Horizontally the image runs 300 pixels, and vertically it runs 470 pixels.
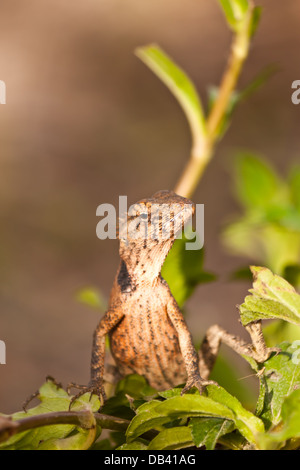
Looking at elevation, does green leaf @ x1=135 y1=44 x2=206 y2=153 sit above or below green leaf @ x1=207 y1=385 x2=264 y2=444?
above

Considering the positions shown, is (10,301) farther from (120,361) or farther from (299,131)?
(120,361)

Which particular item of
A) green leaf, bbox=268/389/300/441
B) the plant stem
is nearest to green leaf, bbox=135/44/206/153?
the plant stem

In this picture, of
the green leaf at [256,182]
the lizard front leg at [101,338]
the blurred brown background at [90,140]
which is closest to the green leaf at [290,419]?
the lizard front leg at [101,338]

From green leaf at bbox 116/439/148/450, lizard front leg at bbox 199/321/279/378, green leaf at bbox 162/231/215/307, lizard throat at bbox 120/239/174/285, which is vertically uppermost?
lizard throat at bbox 120/239/174/285

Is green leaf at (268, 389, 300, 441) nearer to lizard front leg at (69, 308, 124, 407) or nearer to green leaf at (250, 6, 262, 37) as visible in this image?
lizard front leg at (69, 308, 124, 407)

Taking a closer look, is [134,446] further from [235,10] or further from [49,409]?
[235,10]

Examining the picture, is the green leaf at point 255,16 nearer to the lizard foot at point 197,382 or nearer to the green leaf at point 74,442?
the lizard foot at point 197,382

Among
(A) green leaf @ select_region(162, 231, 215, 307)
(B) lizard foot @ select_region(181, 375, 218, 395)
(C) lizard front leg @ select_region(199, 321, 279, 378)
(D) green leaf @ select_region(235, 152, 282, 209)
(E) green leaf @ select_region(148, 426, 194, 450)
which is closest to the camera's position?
(E) green leaf @ select_region(148, 426, 194, 450)

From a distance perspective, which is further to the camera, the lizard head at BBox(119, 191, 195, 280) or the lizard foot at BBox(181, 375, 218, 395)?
the lizard head at BBox(119, 191, 195, 280)

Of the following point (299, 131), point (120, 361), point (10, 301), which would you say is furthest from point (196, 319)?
point (120, 361)
